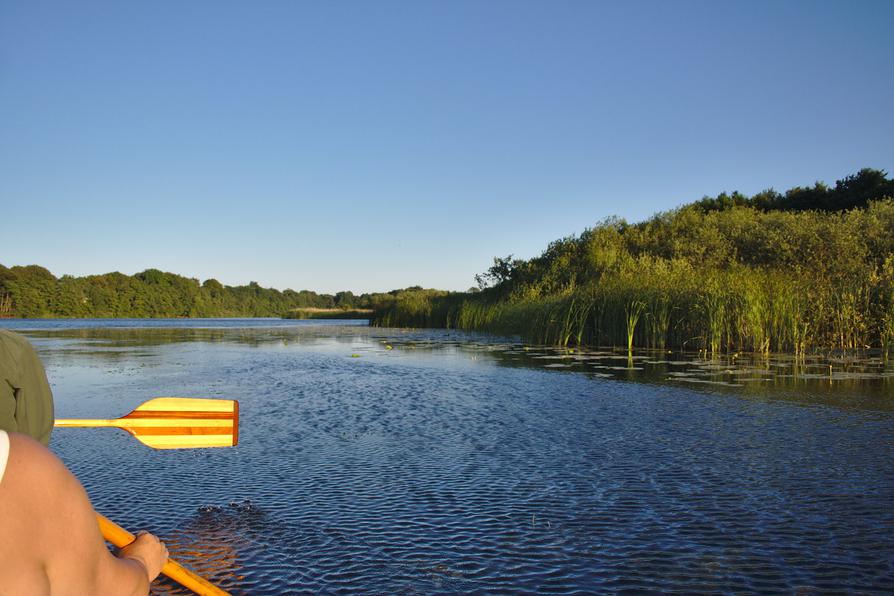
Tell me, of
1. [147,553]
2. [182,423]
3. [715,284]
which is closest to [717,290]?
[715,284]

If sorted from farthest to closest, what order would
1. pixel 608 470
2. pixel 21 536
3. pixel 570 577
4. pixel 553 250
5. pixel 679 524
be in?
pixel 553 250
pixel 608 470
pixel 679 524
pixel 570 577
pixel 21 536

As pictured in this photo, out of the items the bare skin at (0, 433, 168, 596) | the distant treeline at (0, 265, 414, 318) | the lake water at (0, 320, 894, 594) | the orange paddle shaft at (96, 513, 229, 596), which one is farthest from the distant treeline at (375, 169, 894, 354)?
the distant treeline at (0, 265, 414, 318)

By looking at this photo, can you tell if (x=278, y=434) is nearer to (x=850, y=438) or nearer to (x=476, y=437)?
(x=476, y=437)

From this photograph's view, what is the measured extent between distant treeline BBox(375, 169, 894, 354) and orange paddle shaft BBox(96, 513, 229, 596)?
14.6 meters

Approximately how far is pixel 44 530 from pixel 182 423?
2.10m

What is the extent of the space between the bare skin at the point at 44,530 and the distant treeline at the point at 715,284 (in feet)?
49.3

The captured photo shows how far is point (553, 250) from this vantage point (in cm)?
3628

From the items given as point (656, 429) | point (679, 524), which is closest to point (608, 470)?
point (679, 524)

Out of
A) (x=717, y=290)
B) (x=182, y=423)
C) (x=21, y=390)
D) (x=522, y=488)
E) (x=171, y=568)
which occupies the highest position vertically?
(x=717, y=290)

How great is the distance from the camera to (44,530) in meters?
1.44

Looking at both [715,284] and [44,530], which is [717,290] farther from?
[44,530]

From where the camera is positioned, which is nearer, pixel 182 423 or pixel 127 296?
pixel 182 423

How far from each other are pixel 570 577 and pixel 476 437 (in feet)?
10.6

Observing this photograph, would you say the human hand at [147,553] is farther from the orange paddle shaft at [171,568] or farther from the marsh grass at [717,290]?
the marsh grass at [717,290]
